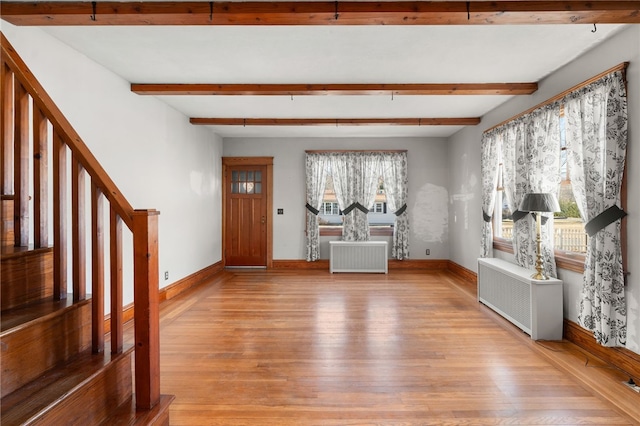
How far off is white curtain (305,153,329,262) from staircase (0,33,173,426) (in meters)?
4.99

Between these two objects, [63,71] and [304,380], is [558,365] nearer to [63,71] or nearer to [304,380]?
[304,380]

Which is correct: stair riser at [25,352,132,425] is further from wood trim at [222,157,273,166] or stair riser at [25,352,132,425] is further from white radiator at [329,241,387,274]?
wood trim at [222,157,273,166]

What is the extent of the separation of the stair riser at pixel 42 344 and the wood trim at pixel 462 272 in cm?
553

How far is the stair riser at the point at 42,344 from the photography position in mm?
1300

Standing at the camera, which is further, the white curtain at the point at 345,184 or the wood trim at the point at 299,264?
the wood trim at the point at 299,264

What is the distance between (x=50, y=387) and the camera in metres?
1.35

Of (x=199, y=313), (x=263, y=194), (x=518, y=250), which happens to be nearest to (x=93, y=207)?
(x=199, y=313)

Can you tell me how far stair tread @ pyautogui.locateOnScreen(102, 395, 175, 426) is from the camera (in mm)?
1551

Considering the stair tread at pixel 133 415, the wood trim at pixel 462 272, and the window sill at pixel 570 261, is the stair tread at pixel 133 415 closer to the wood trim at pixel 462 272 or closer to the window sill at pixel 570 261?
the window sill at pixel 570 261

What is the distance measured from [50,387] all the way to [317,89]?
3.56 meters

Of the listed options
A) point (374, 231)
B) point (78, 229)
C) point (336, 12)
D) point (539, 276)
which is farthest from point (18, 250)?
point (374, 231)

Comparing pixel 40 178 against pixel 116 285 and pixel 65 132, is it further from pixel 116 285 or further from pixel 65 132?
pixel 116 285

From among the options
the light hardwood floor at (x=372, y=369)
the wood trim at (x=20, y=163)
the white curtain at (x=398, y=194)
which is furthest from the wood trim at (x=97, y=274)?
the white curtain at (x=398, y=194)

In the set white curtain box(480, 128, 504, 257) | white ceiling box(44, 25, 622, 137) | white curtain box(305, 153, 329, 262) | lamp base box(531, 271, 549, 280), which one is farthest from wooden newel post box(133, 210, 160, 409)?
white curtain box(305, 153, 329, 262)
